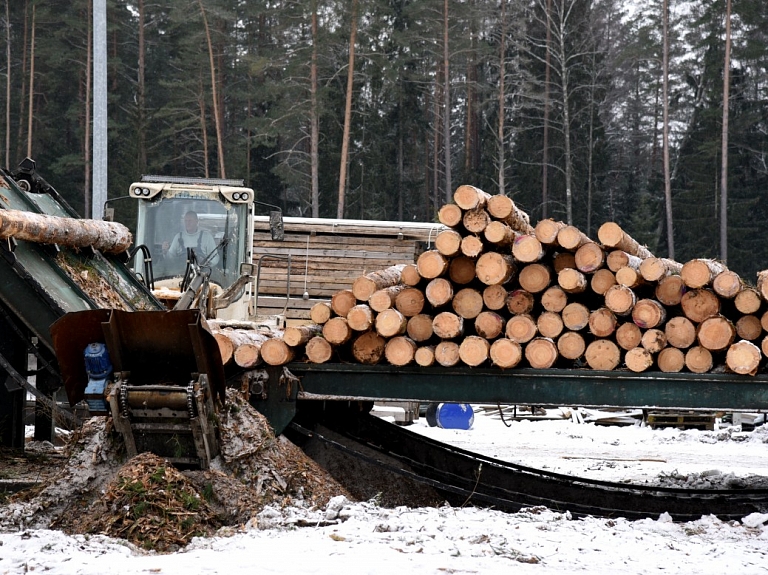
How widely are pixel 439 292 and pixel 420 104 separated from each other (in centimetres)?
3429

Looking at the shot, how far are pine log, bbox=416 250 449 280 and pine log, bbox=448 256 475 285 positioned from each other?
7cm

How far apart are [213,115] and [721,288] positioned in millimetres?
33397

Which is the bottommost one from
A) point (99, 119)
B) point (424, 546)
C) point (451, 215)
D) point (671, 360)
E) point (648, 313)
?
point (424, 546)

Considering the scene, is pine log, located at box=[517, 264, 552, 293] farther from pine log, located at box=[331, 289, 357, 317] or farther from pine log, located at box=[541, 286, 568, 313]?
pine log, located at box=[331, 289, 357, 317]

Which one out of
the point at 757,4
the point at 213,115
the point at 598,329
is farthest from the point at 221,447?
the point at 213,115

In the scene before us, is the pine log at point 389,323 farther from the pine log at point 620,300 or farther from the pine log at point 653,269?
the pine log at point 653,269

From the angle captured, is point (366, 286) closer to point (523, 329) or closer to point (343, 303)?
point (343, 303)

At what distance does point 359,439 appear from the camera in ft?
28.4

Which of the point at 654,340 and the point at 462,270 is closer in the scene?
the point at 654,340

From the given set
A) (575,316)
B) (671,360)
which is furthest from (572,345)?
(671,360)

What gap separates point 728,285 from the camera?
7.22 meters

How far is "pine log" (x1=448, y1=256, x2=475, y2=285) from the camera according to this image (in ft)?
25.0

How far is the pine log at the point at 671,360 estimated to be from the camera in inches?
289

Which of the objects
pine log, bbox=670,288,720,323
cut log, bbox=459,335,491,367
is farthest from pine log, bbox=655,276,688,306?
cut log, bbox=459,335,491,367
